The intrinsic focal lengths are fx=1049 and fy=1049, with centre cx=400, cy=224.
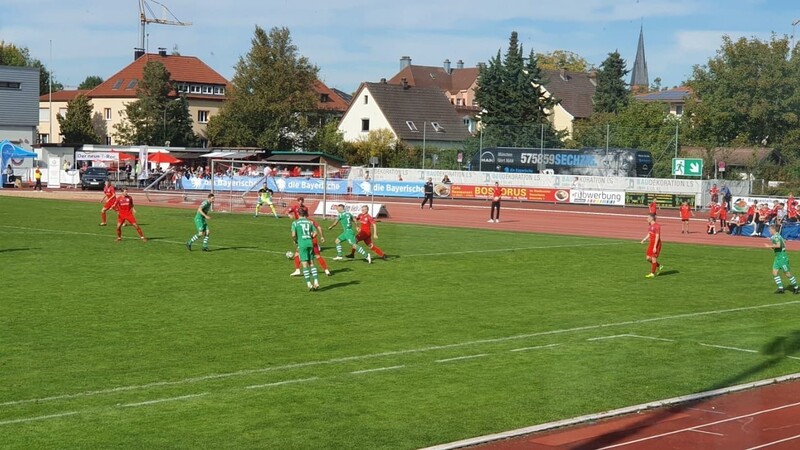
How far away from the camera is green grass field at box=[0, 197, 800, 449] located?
46.3ft

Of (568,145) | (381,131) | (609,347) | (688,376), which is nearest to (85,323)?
(609,347)

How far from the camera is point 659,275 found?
31.6 meters

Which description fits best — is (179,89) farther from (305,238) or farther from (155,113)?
(305,238)

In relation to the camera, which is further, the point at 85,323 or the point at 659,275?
the point at 659,275

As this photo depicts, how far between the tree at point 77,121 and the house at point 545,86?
4014 centimetres

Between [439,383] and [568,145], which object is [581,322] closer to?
[439,383]

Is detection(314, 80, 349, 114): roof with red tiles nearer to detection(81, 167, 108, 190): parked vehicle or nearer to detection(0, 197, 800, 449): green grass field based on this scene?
detection(81, 167, 108, 190): parked vehicle

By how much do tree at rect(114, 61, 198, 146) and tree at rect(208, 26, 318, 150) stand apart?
632cm

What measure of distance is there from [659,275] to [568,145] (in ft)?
158

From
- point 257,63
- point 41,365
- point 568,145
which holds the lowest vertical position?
point 41,365

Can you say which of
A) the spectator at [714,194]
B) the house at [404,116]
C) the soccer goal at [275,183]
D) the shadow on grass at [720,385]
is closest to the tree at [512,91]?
the house at [404,116]

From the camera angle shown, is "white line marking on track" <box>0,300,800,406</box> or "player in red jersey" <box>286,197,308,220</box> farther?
"player in red jersey" <box>286,197,308,220</box>

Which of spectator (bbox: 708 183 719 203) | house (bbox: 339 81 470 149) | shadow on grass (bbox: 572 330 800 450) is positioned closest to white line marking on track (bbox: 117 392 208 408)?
shadow on grass (bbox: 572 330 800 450)

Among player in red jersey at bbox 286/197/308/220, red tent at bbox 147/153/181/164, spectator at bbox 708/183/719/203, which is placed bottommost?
player in red jersey at bbox 286/197/308/220
